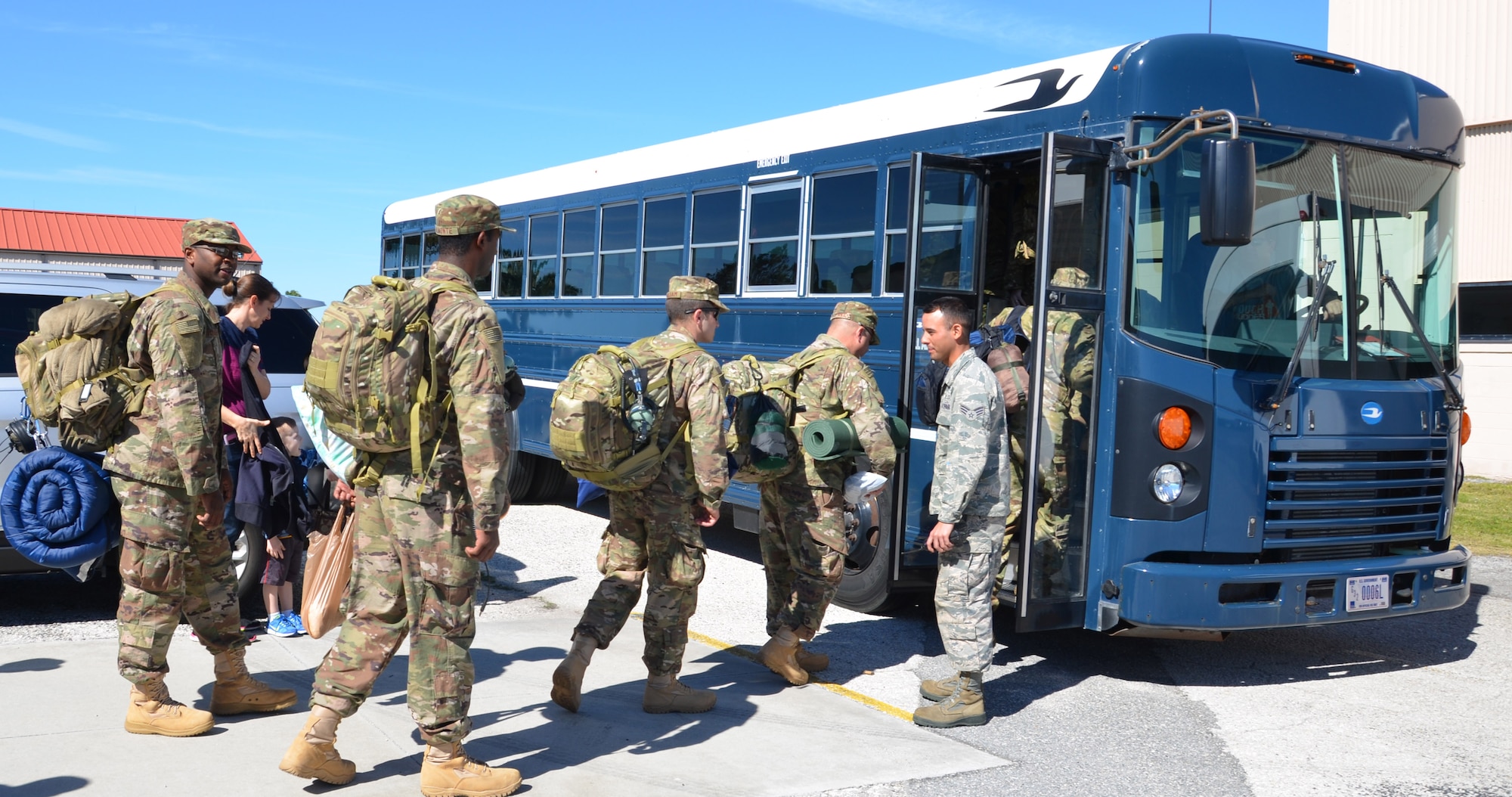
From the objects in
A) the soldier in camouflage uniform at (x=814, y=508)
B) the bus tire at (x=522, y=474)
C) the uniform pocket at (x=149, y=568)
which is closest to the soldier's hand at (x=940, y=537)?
the soldier in camouflage uniform at (x=814, y=508)

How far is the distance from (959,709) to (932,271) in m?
2.35

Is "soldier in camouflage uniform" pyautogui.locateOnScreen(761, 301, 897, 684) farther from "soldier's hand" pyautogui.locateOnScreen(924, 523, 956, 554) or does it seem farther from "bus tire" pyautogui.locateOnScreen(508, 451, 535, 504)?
"bus tire" pyautogui.locateOnScreen(508, 451, 535, 504)

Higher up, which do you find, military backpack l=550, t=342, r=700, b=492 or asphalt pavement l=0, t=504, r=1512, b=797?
military backpack l=550, t=342, r=700, b=492

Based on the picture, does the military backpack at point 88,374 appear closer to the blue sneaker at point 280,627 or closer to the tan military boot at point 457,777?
the blue sneaker at point 280,627

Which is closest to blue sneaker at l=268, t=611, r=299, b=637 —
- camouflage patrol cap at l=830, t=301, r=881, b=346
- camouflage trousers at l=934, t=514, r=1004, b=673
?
camouflage patrol cap at l=830, t=301, r=881, b=346

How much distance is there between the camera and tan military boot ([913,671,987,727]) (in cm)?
535

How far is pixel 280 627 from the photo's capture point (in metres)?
6.51

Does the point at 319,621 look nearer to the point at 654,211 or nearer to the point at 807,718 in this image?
the point at 807,718

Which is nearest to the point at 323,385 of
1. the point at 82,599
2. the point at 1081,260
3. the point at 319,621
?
the point at 319,621

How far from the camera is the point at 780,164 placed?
320 inches

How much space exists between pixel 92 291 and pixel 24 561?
4.84 feet

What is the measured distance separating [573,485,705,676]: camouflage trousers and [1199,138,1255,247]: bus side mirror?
2.47 metres

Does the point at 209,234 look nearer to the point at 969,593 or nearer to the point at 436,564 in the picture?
the point at 436,564

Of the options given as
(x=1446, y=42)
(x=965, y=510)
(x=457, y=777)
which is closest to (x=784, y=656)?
(x=965, y=510)
